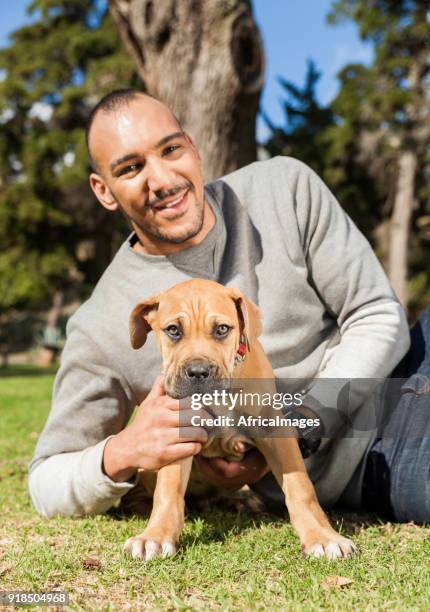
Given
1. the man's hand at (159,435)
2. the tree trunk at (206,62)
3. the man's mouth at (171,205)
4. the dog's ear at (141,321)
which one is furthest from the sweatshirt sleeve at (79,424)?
the tree trunk at (206,62)

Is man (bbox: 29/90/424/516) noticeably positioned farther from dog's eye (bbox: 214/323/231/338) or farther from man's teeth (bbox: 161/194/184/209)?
dog's eye (bbox: 214/323/231/338)

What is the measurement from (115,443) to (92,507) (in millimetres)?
599

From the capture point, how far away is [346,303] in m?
3.58

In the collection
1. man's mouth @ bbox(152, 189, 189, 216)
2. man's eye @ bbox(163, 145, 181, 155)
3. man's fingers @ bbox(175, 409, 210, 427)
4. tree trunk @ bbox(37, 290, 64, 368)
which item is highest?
man's eye @ bbox(163, 145, 181, 155)

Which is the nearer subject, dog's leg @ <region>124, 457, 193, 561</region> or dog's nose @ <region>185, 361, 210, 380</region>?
dog's nose @ <region>185, 361, 210, 380</region>

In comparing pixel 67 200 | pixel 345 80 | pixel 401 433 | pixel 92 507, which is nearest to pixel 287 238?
pixel 401 433

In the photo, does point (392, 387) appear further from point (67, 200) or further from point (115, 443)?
point (67, 200)

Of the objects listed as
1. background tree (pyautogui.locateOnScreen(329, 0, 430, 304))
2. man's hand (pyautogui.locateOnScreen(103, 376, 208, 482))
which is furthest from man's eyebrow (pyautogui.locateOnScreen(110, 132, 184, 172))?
background tree (pyautogui.locateOnScreen(329, 0, 430, 304))

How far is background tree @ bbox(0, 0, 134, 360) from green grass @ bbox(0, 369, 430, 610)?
23480 mm

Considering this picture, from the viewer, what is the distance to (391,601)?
2484mm

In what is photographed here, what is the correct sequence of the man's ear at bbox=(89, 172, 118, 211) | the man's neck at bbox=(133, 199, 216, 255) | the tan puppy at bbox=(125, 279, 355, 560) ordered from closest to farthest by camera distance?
1. the tan puppy at bbox=(125, 279, 355, 560)
2. the man's neck at bbox=(133, 199, 216, 255)
3. the man's ear at bbox=(89, 172, 118, 211)

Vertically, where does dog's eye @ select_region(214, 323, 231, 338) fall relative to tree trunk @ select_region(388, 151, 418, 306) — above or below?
below

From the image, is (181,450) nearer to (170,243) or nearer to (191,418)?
(191,418)

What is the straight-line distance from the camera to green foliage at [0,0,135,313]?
93.1 ft
